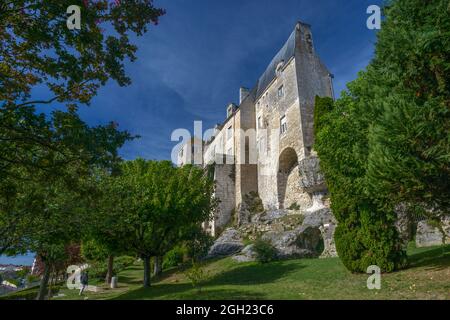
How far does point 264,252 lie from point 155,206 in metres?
6.77

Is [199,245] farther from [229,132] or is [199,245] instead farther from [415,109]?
[229,132]

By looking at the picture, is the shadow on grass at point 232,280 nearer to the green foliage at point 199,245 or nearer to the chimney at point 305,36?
the green foliage at point 199,245

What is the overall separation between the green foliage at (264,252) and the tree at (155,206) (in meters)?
3.60

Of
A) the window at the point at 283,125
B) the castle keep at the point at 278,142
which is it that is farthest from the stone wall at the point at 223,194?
the window at the point at 283,125

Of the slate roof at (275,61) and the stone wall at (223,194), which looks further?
the stone wall at (223,194)

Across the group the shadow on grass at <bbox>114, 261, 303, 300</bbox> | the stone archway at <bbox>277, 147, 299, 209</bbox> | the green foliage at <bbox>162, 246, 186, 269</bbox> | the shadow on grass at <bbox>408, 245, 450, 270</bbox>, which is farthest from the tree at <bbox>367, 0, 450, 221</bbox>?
the stone archway at <bbox>277, 147, 299, 209</bbox>

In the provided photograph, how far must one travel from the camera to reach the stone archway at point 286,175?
1121 inches

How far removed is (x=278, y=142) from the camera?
2980 cm

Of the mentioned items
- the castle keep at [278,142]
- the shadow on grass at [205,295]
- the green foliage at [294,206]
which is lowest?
the shadow on grass at [205,295]

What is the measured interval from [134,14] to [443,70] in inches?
260

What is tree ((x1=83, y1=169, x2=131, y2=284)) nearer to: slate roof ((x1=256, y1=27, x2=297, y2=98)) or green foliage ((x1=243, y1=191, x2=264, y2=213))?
green foliage ((x1=243, y1=191, x2=264, y2=213))

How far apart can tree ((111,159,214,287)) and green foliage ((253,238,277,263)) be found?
360 cm

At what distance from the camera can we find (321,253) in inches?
725
